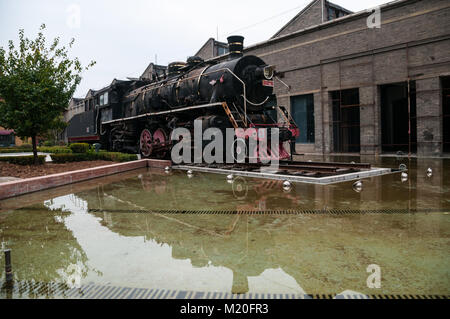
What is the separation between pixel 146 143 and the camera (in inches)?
538

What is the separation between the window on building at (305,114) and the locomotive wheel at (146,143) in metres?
8.97

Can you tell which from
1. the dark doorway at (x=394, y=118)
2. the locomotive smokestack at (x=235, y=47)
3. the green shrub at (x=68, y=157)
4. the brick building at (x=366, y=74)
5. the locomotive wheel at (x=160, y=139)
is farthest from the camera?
the dark doorway at (x=394, y=118)

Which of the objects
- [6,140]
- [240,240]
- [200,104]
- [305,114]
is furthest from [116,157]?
[6,140]

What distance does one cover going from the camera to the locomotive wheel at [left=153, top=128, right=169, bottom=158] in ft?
40.5

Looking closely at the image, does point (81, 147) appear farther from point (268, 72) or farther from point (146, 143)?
point (268, 72)

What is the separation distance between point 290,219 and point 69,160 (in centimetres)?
1026

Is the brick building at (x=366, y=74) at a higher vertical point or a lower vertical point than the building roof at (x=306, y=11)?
lower

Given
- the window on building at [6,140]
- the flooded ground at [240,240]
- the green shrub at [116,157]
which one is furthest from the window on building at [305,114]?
the window on building at [6,140]

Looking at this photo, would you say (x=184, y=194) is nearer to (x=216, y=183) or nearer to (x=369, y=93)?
(x=216, y=183)

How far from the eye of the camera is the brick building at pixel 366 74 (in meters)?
13.5

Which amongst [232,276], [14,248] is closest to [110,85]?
[14,248]

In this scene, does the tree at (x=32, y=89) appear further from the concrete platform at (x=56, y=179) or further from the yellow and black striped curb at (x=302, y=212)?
the yellow and black striped curb at (x=302, y=212)

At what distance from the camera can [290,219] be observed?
4.18 metres

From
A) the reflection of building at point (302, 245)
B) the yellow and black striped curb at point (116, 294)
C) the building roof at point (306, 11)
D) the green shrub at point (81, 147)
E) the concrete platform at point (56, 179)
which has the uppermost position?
the building roof at point (306, 11)
